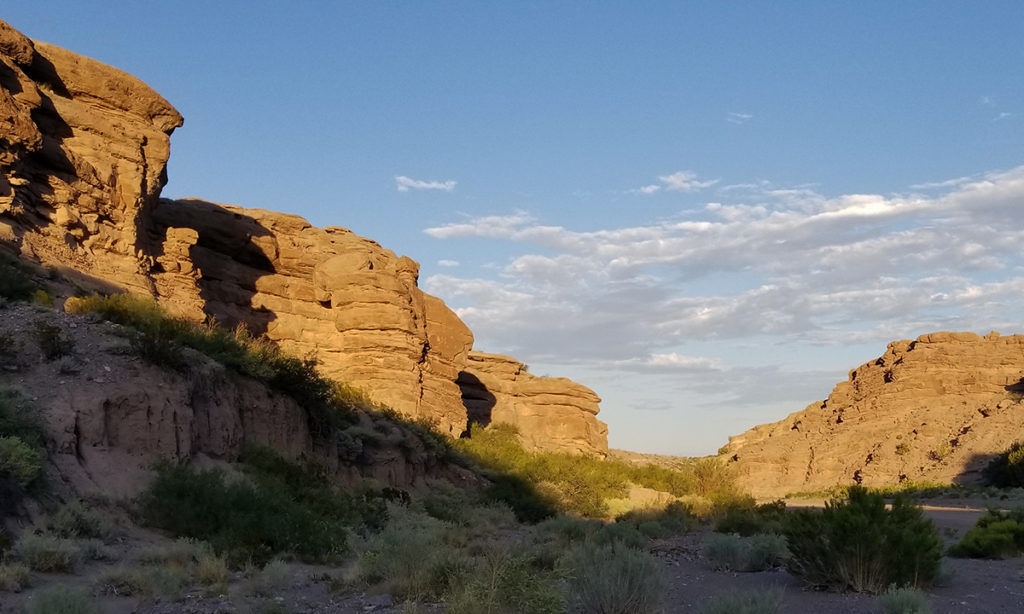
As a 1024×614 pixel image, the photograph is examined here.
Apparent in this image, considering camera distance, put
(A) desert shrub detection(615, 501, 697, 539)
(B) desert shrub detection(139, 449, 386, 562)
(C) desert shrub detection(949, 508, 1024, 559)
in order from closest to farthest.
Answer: (B) desert shrub detection(139, 449, 386, 562)
(C) desert shrub detection(949, 508, 1024, 559)
(A) desert shrub detection(615, 501, 697, 539)

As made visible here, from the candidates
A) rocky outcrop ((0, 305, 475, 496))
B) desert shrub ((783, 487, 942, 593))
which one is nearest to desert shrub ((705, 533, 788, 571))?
desert shrub ((783, 487, 942, 593))

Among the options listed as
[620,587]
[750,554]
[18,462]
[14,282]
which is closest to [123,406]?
[18,462]

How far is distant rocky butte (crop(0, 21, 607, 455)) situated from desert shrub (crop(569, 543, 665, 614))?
21.2 m

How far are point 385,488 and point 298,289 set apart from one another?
1626 cm

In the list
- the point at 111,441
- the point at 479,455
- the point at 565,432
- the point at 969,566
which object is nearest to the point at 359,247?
the point at 479,455

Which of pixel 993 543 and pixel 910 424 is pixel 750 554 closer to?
pixel 993 543

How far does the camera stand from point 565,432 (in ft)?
169

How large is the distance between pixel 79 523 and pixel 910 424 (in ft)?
225

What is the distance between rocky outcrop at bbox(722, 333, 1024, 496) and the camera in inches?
2397

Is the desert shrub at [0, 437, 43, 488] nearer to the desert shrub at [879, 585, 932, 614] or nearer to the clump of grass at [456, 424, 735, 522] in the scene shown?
the desert shrub at [879, 585, 932, 614]

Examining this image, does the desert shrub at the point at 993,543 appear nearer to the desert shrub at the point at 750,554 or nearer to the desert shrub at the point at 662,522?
the desert shrub at the point at 750,554

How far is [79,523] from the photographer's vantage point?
485 inches

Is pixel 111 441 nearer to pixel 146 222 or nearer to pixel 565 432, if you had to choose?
pixel 146 222

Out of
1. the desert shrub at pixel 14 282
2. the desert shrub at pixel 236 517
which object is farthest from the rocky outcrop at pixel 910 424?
the desert shrub at pixel 14 282
